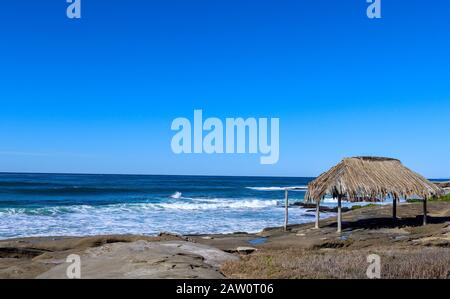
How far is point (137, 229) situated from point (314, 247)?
44.6 ft

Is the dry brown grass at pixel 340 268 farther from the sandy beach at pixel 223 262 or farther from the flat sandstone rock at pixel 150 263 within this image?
the flat sandstone rock at pixel 150 263

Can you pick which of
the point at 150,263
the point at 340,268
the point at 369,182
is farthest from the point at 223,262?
the point at 369,182

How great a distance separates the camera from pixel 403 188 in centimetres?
1936

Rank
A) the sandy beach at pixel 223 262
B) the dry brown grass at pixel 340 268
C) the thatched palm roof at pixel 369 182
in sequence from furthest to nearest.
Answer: the thatched palm roof at pixel 369 182 → the sandy beach at pixel 223 262 → the dry brown grass at pixel 340 268

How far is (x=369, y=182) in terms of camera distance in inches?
757

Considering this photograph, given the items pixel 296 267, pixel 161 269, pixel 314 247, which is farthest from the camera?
pixel 314 247

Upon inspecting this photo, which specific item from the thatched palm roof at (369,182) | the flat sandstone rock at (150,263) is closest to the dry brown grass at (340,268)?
the flat sandstone rock at (150,263)

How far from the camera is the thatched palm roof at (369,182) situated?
19.0 meters

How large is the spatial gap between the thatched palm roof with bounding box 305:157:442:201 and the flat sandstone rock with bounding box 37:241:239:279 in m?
9.35

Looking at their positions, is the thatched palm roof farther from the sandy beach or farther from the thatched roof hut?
the sandy beach
